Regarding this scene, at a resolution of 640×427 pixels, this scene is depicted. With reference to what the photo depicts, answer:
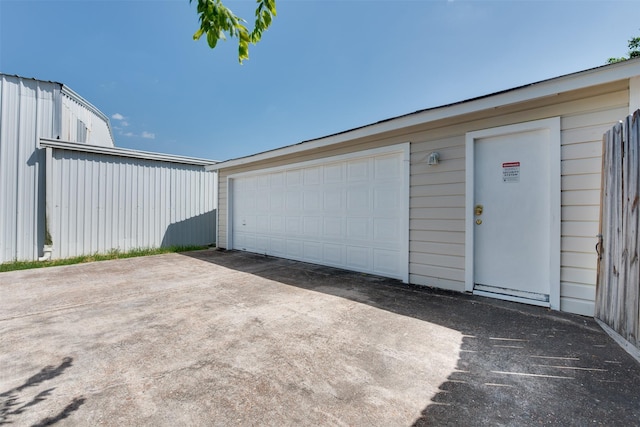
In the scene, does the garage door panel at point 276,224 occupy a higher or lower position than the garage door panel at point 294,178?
lower

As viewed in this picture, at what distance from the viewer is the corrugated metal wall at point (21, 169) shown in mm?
6293

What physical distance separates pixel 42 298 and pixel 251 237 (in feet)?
14.5

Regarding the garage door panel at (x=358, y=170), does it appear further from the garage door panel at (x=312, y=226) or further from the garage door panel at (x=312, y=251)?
the garage door panel at (x=312, y=251)

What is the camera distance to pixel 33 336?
2596 millimetres

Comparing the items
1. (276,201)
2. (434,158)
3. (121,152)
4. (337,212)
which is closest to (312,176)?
(337,212)

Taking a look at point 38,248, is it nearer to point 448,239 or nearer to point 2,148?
point 2,148

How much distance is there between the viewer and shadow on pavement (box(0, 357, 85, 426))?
152cm

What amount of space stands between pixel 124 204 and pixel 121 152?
4.65 ft

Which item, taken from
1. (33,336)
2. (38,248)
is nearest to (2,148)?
(38,248)

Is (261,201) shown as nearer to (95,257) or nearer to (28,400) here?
(95,257)

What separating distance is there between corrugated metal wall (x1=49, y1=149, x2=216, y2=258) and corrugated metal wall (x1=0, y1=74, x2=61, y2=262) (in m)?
0.33

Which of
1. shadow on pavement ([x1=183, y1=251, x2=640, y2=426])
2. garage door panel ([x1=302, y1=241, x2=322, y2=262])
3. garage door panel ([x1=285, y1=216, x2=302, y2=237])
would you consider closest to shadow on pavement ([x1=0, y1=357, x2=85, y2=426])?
A: shadow on pavement ([x1=183, y1=251, x2=640, y2=426])

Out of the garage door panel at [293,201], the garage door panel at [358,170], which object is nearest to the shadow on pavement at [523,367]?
the garage door panel at [358,170]

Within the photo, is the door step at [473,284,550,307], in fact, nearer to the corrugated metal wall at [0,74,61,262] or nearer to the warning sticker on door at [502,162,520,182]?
the warning sticker on door at [502,162,520,182]
